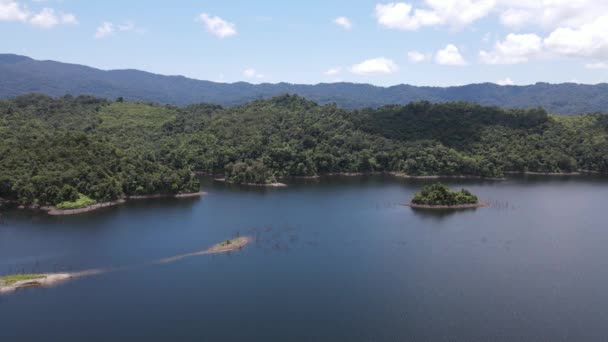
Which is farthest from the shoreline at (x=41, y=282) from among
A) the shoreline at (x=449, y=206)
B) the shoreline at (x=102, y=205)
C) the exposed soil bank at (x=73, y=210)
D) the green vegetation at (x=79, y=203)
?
the shoreline at (x=449, y=206)

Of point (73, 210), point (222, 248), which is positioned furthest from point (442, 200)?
point (73, 210)

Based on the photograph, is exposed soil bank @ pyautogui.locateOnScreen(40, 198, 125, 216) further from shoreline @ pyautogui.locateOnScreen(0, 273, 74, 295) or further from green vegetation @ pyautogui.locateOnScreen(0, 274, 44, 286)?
shoreline @ pyautogui.locateOnScreen(0, 273, 74, 295)

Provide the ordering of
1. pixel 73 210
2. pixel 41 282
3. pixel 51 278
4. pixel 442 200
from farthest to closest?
pixel 442 200, pixel 73 210, pixel 51 278, pixel 41 282

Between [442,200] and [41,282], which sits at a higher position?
[442,200]

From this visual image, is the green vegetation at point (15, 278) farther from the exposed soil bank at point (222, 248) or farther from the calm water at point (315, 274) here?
the exposed soil bank at point (222, 248)

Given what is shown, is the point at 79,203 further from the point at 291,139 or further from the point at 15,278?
the point at 291,139

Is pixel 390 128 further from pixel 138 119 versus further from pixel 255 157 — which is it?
pixel 138 119
